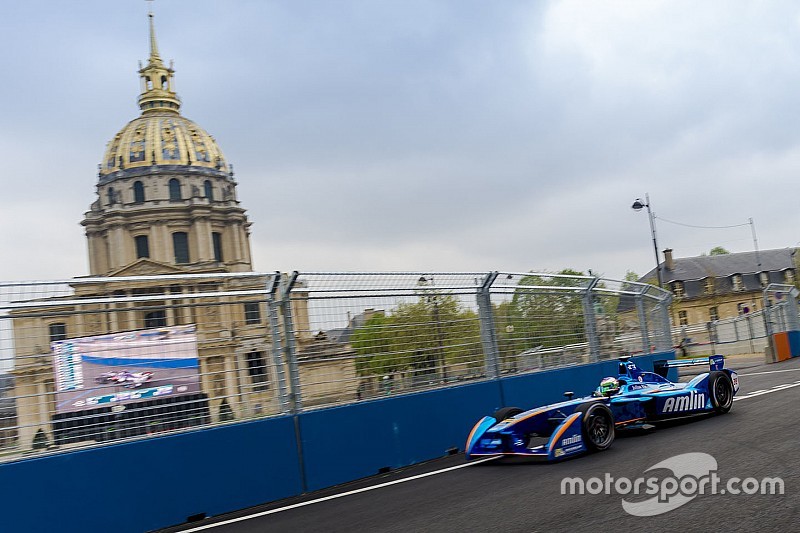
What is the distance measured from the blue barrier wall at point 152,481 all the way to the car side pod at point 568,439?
285 centimetres

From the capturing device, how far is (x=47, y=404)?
743 centimetres

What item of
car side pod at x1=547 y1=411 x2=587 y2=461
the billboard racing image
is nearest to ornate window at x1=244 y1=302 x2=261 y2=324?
the billboard racing image

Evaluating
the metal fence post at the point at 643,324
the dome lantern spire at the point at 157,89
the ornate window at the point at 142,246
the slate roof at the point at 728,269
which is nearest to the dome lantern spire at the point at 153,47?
the dome lantern spire at the point at 157,89

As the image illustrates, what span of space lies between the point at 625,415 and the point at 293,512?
487cm

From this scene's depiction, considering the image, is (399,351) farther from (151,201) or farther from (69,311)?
(151,201)

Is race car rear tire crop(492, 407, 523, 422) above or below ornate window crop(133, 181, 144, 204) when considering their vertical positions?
below

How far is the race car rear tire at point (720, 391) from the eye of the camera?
11.6 meters

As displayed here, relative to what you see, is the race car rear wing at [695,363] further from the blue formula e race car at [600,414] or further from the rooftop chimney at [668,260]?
the rooftop chimney at [668,260]

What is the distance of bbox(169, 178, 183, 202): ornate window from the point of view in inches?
4476

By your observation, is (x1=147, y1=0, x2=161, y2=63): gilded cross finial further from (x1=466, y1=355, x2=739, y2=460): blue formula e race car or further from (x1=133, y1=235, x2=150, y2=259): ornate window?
(x1=466, y1=355, x2=739, y2=460): blue formula e race car

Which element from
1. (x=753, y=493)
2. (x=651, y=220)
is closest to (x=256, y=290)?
(x=753, y=493)

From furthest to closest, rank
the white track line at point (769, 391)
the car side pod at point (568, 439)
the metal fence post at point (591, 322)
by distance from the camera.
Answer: the metal fence post at point (591, 322) → the white track line at point (769, 391) → the car side pod at point (568, 439)

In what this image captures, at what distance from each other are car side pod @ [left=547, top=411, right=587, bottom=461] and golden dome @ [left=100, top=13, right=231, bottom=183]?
111840 mm

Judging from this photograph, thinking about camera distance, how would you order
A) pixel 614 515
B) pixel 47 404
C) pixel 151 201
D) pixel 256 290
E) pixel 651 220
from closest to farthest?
pixel 614 515 → pixel 47 404 → pixel 256 290 → pixel 651 220 → pixel 151 201
